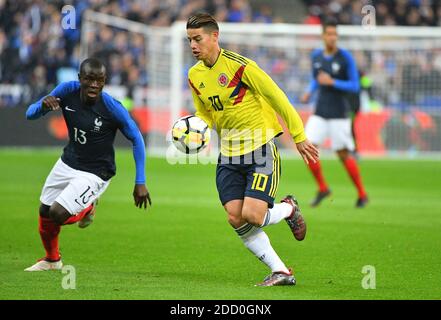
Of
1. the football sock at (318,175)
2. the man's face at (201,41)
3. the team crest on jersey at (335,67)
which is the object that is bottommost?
the football sock at (318,175)

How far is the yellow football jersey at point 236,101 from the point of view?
7.96 meters

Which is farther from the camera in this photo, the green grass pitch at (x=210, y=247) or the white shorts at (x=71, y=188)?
the white shorts at (x=71, y=188)

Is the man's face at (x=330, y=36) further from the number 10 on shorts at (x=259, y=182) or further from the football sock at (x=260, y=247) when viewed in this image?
the football sock at (x=260, y=247)

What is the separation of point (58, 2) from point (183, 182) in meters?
11.5

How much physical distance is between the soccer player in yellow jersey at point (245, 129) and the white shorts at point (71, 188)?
4.15ft

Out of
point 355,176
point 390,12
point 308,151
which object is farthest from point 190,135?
point 390,12

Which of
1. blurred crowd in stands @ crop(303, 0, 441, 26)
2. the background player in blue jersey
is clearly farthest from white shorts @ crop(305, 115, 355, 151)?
blurred crowd in stands @ crop(303, 0, 441, 26)

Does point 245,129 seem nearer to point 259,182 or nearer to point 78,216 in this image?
point 259,182

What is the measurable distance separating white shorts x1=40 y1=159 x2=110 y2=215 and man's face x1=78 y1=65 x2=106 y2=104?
71 cm

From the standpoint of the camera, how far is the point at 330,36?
14367 mm

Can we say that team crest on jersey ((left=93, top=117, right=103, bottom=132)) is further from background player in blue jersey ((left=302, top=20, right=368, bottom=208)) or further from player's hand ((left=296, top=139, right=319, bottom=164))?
background player in blue jersey ((left=302, top=20, right=368, bottom=208))

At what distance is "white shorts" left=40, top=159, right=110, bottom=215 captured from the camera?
8.55 metres

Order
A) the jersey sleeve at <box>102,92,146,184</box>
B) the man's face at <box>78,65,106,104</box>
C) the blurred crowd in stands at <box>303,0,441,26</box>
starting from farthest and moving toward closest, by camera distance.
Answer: the blurred crowd in stands at <box>303,0,441,26</box>, the jersey sleeve at <box>102,92,146,184</box>, the man's face at <box>78,65,106,104</box>

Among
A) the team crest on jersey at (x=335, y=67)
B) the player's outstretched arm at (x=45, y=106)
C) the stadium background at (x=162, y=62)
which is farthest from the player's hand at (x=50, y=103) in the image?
the stadium background at (x=162, y=62)
